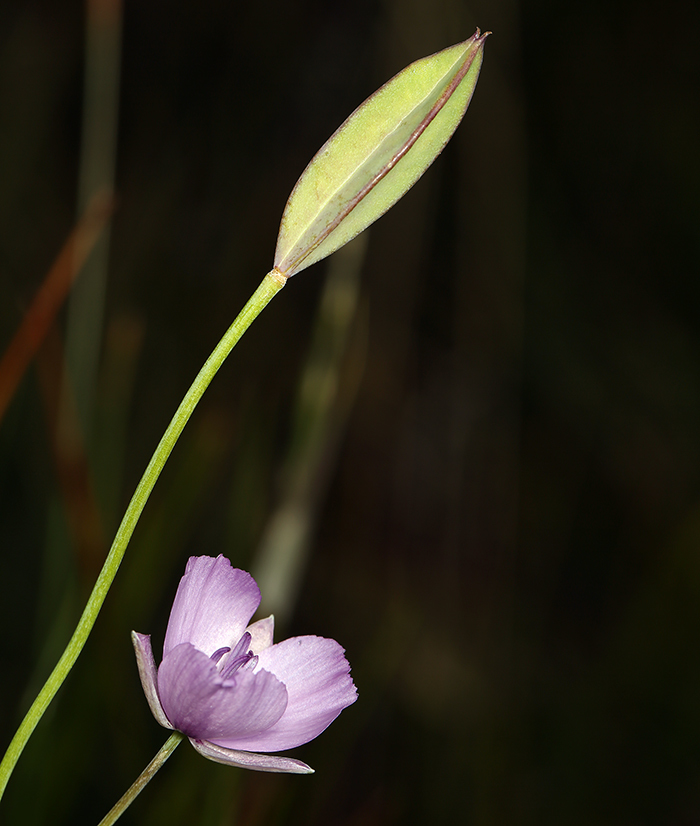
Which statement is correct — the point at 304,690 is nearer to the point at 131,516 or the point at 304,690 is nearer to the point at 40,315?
the point at 131,516

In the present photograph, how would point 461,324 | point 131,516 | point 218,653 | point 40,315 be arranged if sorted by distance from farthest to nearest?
point 461,324 → point 40,315 → point 218,653 → point 131,516

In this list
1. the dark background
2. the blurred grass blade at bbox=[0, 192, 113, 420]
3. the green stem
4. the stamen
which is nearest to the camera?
the green stem

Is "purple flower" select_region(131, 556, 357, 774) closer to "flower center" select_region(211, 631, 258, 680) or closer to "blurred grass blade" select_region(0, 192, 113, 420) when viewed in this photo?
"flower center" select_region(211, 631, 258, 680)

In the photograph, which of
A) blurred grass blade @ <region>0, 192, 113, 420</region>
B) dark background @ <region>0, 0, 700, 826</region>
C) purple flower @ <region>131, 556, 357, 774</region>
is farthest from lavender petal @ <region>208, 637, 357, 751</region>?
dark background @ <region>0, 0, 700, 826</region>

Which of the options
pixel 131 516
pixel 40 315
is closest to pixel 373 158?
pixel 131 516

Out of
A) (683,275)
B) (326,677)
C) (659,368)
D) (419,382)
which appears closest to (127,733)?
(326,677)

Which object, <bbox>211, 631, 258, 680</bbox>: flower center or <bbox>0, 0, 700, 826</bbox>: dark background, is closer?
<bbox>211, 631, 258, 680</bbox>: flower center
